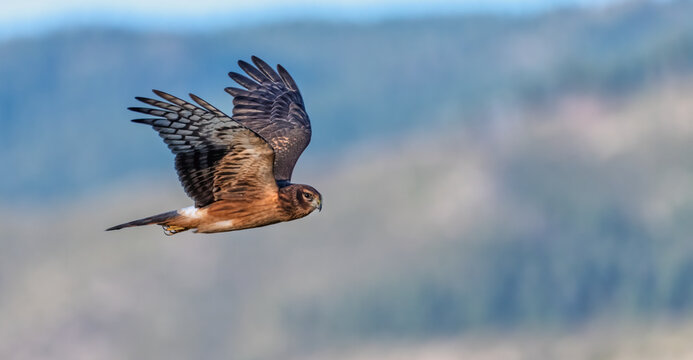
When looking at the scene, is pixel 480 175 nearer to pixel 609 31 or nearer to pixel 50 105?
pixel 609 31

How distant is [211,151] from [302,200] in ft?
2.98

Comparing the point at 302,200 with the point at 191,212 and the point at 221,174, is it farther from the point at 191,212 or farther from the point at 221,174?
the point at 191,212

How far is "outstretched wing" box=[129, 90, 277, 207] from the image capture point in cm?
939

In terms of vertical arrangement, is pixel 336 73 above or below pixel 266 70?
above

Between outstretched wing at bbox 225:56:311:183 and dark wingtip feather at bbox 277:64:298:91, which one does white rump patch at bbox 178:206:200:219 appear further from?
dark wingtip feather at bbox 277:64:298:91

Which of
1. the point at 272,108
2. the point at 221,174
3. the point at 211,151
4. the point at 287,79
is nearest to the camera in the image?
the point at 211,151

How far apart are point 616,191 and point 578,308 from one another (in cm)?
1298

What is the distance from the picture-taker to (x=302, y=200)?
1019 centimetres

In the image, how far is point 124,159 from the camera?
119 metres

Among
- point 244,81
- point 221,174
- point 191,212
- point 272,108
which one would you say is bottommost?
point 191,212

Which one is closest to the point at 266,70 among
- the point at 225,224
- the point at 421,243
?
the point at 225,224

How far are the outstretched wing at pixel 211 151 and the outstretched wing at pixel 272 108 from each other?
1.66m

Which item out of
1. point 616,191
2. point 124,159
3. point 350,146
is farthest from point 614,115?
point 124,159

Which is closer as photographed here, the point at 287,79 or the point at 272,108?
the point at 272,108
